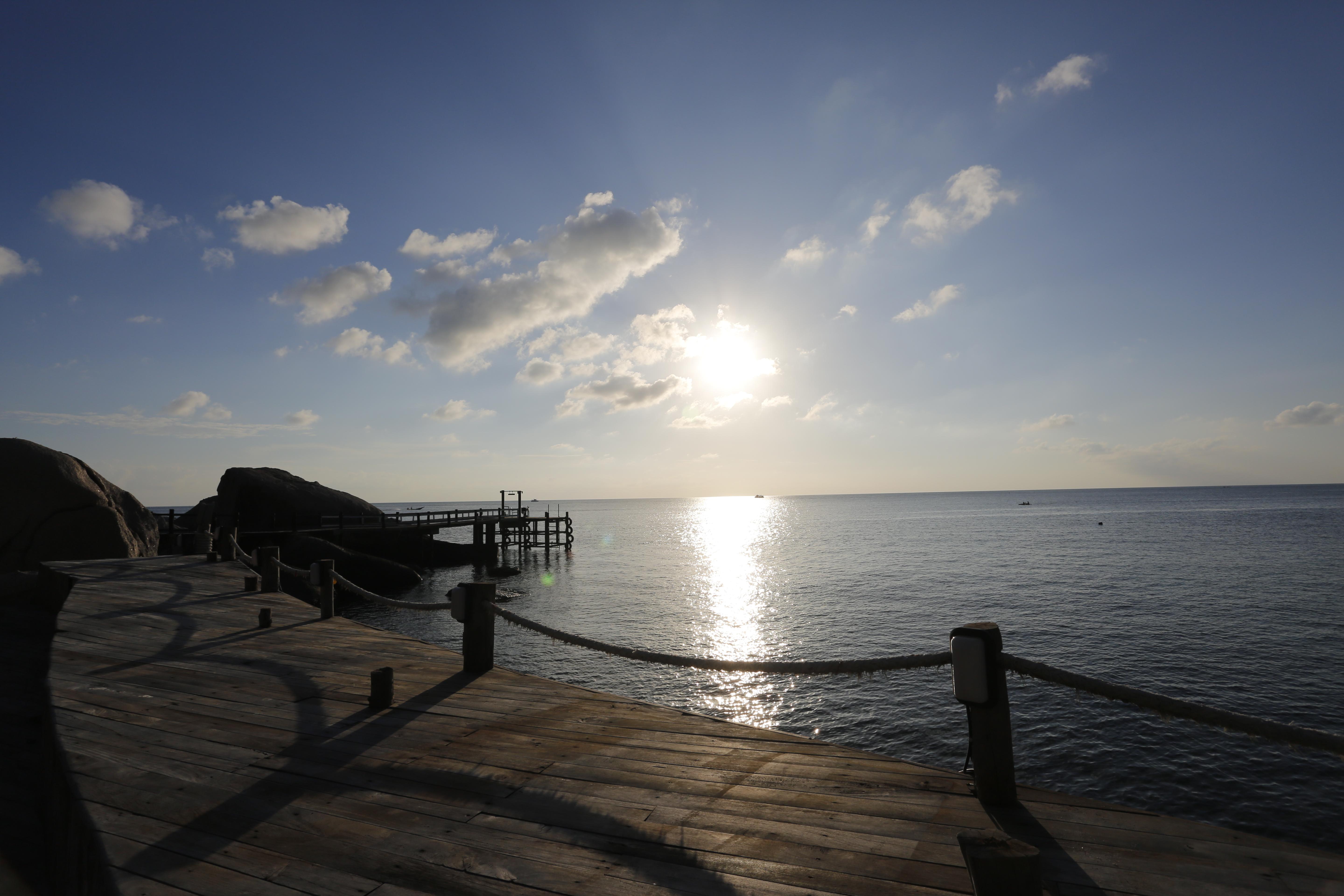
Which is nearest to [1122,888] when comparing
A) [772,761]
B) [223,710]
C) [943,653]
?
[943,653]

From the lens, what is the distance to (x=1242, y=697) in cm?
1366

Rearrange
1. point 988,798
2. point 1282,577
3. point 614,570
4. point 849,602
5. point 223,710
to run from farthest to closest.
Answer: point 614,570, point 1282,577, point 849,602, point 223,710, point 988,798

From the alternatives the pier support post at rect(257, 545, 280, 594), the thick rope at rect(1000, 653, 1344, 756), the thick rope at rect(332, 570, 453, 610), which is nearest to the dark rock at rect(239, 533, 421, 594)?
the pier support post at rect(257, 545, 280, 594)

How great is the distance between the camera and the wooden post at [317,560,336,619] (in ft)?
31.1

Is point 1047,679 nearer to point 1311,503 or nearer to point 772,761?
point 772,761

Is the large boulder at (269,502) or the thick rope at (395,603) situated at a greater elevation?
the large boulder at (269,502)

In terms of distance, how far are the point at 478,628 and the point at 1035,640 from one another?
1868cm

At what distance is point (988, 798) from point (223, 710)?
19.8ft

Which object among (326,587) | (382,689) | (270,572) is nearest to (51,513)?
(270,572)

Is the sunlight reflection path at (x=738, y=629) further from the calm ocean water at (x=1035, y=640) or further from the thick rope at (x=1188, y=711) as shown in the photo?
the thick rope at (x=1188, y=711)

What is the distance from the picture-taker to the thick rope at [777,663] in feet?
13.7

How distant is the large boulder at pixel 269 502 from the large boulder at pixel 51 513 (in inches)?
581

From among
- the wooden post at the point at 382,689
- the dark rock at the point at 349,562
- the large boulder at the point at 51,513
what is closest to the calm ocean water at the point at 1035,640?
the dark rock at the point at 349,562

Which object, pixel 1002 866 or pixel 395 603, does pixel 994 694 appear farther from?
pixel 395 603
